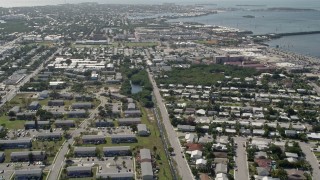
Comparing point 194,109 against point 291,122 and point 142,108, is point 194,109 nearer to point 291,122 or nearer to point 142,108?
point 142,108

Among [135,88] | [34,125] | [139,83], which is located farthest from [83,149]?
[139,83]

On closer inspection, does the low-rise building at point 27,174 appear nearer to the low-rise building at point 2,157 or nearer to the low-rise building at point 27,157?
the low-rise building at point 27,157

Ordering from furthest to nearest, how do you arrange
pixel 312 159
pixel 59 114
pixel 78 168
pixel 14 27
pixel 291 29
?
1. pixel 291 29
2. pixel 14 27
3. pixel 59 114
4. pixel 312 159
5. pixel 78 168

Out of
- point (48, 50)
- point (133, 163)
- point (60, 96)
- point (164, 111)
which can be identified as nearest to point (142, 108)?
point (164, 111)

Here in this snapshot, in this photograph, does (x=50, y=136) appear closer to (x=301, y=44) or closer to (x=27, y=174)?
(x=27, y=174)

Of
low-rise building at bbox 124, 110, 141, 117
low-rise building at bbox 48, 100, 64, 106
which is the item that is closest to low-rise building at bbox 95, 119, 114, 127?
low-rise building at bbox 124, 110, 141, 117
